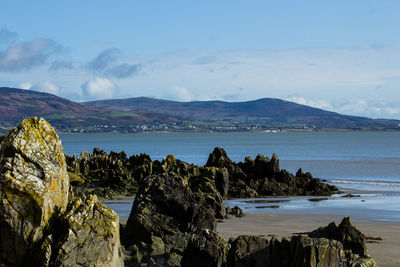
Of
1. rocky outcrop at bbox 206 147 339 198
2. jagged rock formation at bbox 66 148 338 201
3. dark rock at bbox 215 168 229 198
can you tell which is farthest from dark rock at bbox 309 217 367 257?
rocky outcrop at bbox 206 147 339 198

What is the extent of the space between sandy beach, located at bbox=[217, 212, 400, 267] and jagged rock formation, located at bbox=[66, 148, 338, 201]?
9.20m

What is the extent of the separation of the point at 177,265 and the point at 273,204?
18273 mm

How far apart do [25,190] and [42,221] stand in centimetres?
66

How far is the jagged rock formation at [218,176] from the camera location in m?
35.3

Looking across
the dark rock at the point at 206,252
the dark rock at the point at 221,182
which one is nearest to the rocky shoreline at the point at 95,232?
the dark rock at the point at 206,252

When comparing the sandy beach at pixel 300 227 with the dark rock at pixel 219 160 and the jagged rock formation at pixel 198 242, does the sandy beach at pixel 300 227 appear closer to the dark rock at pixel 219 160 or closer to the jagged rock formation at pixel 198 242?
the jagged rock formation at pixel 198 242

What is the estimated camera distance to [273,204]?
3131 centimetres

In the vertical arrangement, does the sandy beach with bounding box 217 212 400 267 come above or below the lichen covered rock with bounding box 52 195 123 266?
below

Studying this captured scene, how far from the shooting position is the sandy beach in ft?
52.4

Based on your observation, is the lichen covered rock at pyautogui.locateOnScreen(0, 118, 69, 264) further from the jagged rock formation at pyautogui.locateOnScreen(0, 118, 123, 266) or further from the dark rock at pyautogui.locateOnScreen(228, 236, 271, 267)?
the dark rock at pyautogui.locateOnScreen(228, 236, 271, 267)

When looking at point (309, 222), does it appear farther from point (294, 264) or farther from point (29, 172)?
point (29, 172)

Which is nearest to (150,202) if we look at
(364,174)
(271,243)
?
(271,243)

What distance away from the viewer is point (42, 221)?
10.5 meters

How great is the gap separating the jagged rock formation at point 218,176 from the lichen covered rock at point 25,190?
22.7 m
